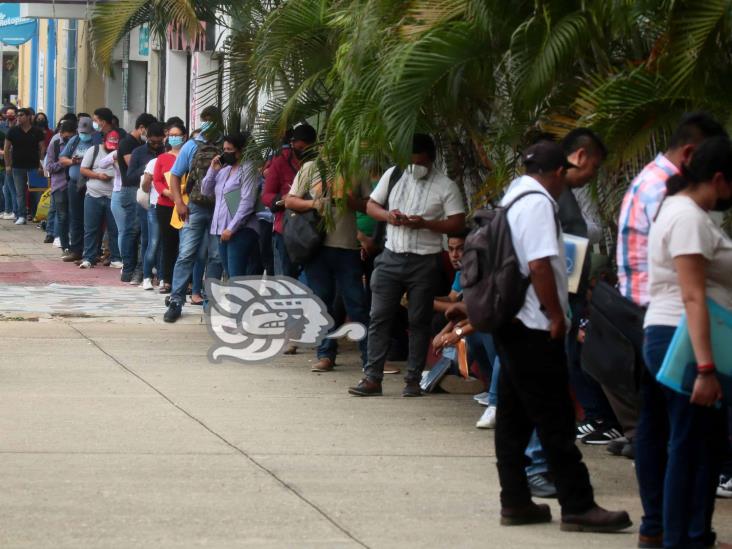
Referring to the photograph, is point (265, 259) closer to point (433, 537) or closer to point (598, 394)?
point (598, 394)

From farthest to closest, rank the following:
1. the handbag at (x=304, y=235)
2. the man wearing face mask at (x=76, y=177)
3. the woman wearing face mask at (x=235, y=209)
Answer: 1. the man wearing face mask at (x=76, y=177)
2. the woman wearing face mask at (x=235, y=209)
3. the handbag at (x=304, y=235)

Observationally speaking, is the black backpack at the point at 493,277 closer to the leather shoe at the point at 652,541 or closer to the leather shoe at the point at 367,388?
the leather shoe at the point at 652,541

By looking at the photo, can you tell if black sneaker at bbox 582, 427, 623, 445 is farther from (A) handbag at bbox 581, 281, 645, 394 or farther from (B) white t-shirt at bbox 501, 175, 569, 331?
(B) white t-shirt at bbox 501, 175, 569, 331

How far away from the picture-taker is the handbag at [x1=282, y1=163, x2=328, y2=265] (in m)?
10.8

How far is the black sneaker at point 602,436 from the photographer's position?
27.6 ft

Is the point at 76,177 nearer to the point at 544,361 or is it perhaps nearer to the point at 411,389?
the point at 411,389


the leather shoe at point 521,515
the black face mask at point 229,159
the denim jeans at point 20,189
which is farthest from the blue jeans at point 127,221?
the leather shoe at point 521,515

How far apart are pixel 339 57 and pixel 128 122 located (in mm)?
20932

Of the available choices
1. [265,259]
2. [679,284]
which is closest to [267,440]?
[679,284]

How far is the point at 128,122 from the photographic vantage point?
29984 mm

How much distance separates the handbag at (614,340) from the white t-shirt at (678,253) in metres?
1.06

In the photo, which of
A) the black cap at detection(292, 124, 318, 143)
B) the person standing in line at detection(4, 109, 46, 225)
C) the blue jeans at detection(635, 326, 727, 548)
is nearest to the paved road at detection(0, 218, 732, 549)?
the blue jeans at detection(635, 326, 727, 548)

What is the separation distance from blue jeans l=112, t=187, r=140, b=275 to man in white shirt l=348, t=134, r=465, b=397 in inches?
293

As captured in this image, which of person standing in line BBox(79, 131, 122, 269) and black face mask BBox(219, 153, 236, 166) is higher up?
black face mask BBox(219, 153, 236, 166)
